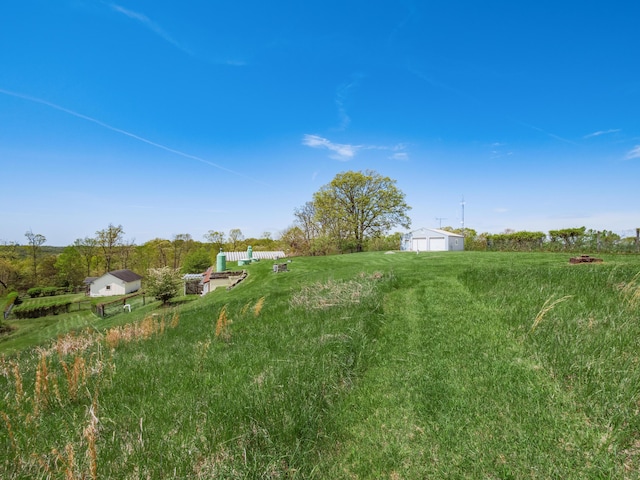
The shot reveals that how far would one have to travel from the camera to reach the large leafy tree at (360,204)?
138 feet

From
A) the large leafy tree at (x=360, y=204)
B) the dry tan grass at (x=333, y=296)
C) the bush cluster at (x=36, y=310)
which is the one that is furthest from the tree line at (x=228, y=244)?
the dry tan grass at (x=333, y=296)

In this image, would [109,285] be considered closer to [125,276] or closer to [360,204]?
[125,276]

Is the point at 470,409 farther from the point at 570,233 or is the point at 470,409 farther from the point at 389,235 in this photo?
the point at 389,235

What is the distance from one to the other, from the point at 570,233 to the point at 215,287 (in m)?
29.9

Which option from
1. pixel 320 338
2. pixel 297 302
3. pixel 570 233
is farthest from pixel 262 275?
pixel 570 233

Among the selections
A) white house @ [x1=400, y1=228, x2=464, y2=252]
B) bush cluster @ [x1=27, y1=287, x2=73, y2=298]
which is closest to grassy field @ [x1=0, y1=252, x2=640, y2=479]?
white house @ [x1=400, y1=228, x2=464, y2=252]

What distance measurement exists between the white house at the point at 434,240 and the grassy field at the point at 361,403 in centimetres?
2975

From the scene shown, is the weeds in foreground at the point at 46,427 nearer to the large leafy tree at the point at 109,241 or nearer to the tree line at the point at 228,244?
the tree line at the point at 228,244

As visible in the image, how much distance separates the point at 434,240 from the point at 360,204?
1178 cm

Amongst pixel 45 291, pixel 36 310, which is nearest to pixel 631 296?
pixel 36 310

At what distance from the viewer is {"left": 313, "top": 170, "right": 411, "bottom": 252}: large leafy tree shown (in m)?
41.9

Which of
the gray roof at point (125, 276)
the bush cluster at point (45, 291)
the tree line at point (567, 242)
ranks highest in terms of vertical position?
the tree line at point (567, 242)

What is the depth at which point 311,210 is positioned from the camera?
51500 mm

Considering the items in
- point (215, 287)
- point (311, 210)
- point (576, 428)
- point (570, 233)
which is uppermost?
point (311, 210)
